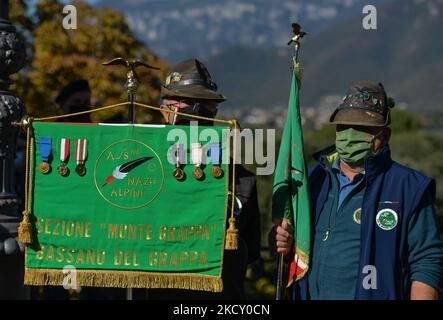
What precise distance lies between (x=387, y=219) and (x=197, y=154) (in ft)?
3.76

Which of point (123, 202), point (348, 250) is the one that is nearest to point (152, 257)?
point (123, 202)

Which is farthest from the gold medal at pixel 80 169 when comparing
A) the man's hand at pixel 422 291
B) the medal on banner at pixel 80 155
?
the man's hand at pixel 422 291

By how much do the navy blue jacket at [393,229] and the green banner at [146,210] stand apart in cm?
84

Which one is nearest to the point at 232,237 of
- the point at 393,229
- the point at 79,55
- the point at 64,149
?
the point at 393,229

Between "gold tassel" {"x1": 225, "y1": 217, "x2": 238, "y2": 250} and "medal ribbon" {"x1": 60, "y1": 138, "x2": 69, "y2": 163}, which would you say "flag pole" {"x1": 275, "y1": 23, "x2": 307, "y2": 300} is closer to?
"gold tassel" {"x1": 225, "y1": 217, "x2": 238, "y2": 250}

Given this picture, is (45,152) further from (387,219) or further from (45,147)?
(387,219)

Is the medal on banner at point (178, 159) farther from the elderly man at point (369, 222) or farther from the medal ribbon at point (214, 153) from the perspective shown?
the elderly man at point (369, 222)

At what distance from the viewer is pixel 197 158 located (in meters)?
5.37

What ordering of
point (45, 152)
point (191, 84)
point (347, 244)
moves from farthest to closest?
1. point (191, 84)
2. point (45, 152)
3. point (347, 244)

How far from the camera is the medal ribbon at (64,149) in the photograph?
546 centimetres

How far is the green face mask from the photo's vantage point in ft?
17.0

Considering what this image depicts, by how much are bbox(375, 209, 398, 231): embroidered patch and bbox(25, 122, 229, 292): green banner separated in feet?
2.96
